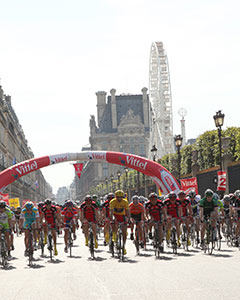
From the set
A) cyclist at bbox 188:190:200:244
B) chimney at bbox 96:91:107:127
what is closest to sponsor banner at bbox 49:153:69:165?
cyclist at bbox 188:190:200:244

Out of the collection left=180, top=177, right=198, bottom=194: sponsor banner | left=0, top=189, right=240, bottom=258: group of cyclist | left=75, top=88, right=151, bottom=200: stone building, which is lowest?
left=0, top=189, right=240, bottom=258: group of cyclist

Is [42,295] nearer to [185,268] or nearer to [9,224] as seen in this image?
[185,268]

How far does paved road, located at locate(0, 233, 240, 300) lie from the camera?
10164 mm

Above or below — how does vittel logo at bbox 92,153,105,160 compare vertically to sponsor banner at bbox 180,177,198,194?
above

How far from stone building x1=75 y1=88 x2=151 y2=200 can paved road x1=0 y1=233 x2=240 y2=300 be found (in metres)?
155

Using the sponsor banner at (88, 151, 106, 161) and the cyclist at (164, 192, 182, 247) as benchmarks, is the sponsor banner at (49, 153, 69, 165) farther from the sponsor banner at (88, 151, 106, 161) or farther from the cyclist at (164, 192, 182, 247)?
the cyclist at (164, 192, 182, 247)

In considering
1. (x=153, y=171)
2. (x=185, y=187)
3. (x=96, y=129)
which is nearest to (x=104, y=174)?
(x=96, y=129)

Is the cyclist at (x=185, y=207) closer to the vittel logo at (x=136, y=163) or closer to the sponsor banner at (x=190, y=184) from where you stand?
the sponsor banner at (x=190, y=184)

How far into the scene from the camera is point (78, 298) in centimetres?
990

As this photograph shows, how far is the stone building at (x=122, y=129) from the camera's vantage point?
173125 millimetres

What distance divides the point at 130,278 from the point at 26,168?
32.0 m

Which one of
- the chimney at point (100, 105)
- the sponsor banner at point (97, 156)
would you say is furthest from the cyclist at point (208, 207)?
the chimney at point (100, 105)

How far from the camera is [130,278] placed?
12375mm

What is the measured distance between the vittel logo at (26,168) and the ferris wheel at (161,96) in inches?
1401
